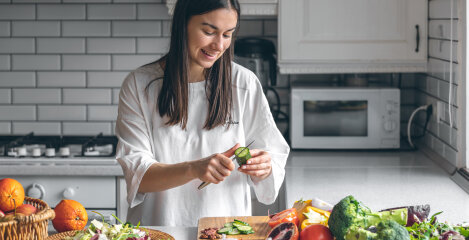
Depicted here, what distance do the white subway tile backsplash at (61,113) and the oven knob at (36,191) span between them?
0.62m

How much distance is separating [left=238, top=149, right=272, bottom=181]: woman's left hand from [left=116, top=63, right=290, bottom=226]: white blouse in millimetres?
105

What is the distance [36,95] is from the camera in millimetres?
3275

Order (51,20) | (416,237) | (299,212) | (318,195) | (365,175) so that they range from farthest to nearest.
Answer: (51,20)
(365,175)
(318,195)
(299,212)
(416,237)

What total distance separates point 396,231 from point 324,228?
21 cm

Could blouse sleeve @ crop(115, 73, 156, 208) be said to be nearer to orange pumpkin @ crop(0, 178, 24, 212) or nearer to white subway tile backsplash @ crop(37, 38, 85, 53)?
orange pumpkin @ crop(0, 178, 24, 212)

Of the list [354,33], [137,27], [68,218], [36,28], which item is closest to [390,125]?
[354,33]

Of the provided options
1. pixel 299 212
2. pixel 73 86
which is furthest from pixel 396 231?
pixel 73 86

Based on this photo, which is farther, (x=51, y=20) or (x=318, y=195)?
(x=51, y=20)

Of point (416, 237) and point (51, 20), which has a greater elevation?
point (51, 20)

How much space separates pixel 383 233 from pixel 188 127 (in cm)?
85

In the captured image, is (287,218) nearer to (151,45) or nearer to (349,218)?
(349,218)

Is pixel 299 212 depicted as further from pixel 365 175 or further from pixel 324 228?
pixel 365 175

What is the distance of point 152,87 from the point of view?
75.5 inches

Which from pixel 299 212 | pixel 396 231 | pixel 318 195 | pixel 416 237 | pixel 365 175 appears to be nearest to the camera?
pixel 396 231
